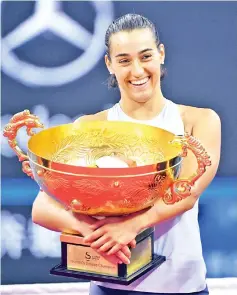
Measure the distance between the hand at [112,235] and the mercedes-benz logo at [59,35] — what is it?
1051 mm

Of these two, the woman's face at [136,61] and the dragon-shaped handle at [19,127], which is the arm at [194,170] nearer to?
the woman's face at [136,61]

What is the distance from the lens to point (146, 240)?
1.42 meters

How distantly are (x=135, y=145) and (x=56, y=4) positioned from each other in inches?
36.3

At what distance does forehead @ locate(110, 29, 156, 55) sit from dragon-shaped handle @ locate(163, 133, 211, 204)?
12.8 inches

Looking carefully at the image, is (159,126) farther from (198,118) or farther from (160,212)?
(160,212)

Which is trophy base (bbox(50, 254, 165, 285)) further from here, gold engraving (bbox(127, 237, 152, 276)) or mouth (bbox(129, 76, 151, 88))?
mouth (bbox(129, 76, 151, 88))

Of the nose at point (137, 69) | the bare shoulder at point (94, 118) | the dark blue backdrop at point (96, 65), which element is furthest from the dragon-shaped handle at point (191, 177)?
the dark blue backdrop at point (96, 65)

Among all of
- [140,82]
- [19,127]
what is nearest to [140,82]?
[140,82]

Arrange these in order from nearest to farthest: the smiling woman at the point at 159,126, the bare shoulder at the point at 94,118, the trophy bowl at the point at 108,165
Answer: the trophy bowl at the point at 108,165
the smiling woman at the point at 159,126
the bare shoulder at the point at 94,118

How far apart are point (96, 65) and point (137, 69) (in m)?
0.79

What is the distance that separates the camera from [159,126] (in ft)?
5.28

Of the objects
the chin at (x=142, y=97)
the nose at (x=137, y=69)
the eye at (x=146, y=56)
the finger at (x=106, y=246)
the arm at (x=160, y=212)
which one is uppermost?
the eye at (x=146, y=56)

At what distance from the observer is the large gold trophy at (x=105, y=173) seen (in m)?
1.21

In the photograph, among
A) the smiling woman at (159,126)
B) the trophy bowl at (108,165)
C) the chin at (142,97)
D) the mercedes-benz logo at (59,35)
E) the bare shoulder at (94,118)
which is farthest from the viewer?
the mercedes-benz logo at (59,35)
